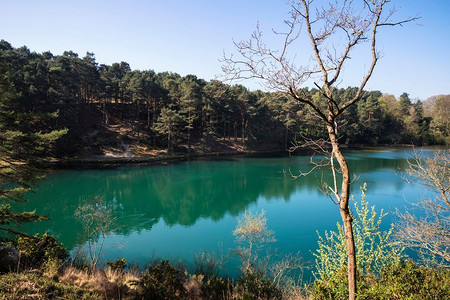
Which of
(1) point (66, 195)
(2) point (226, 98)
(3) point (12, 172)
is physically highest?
(2) point (226, 98)

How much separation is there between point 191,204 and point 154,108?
109ft

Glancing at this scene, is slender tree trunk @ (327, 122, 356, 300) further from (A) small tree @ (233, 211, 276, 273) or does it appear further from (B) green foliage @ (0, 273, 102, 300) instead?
(A) small tree @ (233, 211, 276, 273)

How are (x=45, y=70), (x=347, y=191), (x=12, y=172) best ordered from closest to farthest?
1. (x=347, y=191)
2. (x=12, y=172)
3. (x=45, y=70)

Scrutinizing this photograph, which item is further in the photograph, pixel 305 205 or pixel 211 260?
pixel 305 205

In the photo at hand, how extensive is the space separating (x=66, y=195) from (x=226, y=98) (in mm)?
33899

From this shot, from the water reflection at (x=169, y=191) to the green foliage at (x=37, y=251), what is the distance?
4.92 meters

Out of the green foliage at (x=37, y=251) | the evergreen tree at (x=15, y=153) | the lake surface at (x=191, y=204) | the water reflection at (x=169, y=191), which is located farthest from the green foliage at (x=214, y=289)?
the water reflection at (x=169, y=191)

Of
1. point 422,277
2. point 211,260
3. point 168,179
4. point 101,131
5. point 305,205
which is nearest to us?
point 422,277

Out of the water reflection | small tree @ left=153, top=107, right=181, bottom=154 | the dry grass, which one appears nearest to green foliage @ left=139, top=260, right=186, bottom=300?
the dry grass

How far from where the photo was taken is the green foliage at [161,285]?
359 inches

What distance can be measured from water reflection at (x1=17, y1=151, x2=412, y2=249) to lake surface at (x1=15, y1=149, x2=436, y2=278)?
7cm

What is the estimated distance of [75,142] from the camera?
43344mm

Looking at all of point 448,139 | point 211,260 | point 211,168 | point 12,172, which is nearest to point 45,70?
point 211,168

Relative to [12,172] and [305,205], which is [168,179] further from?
[12,172]
